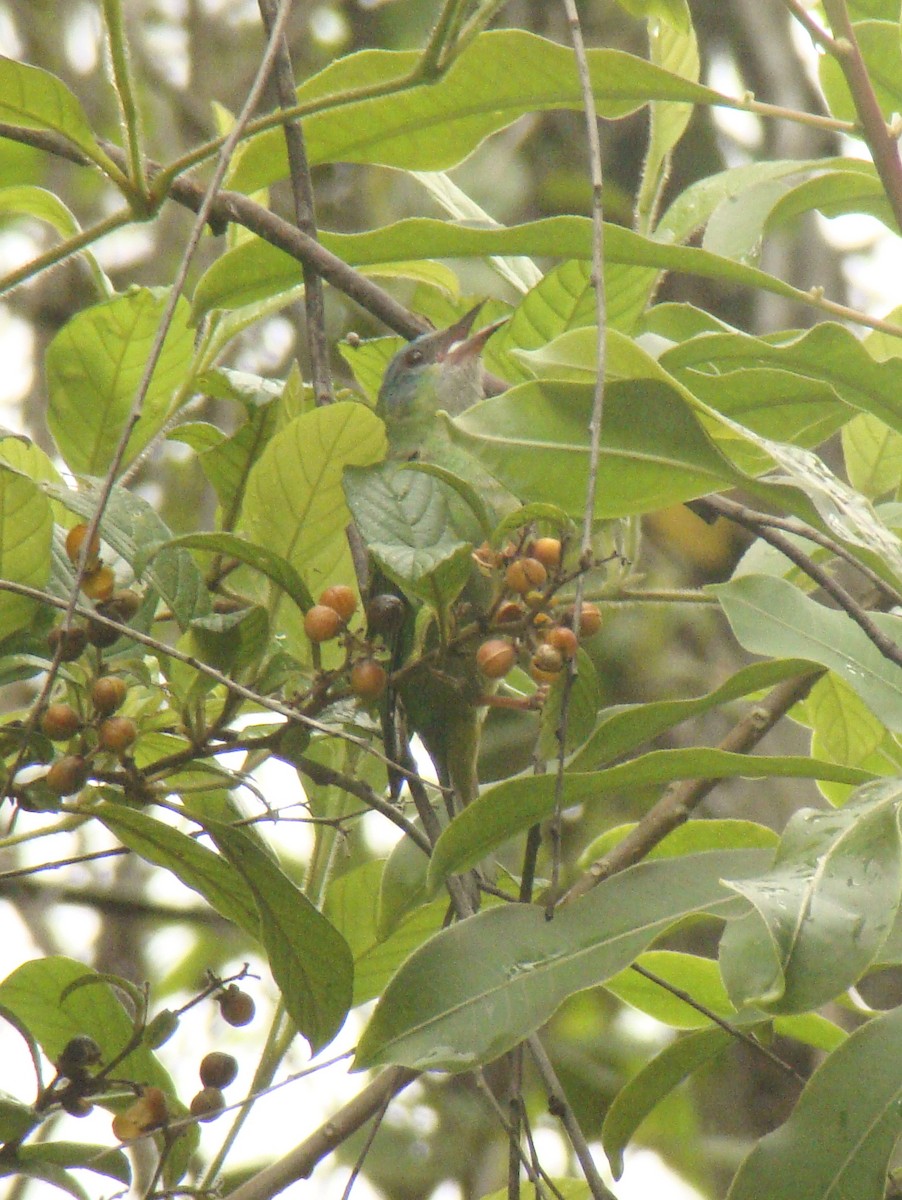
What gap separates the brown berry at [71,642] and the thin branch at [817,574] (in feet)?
2.39

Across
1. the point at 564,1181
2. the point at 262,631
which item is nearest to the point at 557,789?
the point at 262,631

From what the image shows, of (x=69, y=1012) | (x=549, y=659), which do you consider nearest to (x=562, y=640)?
(x=549, y=659)

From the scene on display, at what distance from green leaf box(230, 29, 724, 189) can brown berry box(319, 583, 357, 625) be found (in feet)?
1.94

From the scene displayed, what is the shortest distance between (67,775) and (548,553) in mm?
563

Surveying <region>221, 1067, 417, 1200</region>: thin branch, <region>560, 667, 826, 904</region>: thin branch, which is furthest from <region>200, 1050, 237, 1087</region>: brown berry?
<region>560, 667, 826, 904</region>: thin branch

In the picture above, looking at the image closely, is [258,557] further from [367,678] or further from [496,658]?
[496,658]

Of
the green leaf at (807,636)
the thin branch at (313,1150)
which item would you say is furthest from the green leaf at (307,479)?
the thin branch at (313,1150)

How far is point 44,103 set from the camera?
1580 mm

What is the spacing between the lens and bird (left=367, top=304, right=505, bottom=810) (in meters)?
1.79

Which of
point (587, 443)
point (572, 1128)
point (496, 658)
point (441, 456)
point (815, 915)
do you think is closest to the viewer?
point (815, 915)

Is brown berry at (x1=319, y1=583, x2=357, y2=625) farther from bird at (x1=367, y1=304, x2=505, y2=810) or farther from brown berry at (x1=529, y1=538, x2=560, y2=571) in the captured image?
brown berry at (x1=529, y1=538, x2=560, y2=571)

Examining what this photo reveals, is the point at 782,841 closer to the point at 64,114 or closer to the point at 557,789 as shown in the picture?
the point at 557,789

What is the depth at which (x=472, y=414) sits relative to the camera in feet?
4.59

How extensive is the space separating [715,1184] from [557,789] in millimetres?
3582
